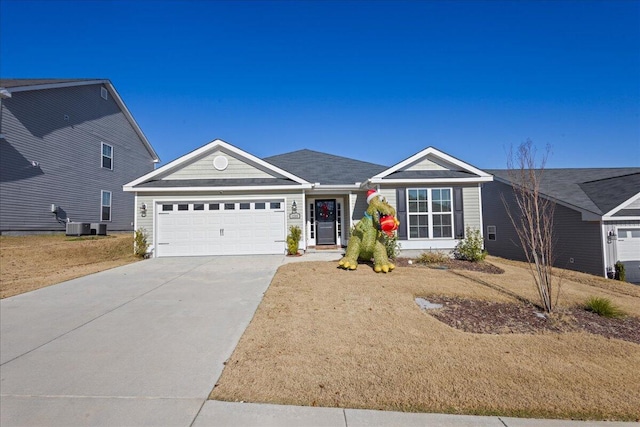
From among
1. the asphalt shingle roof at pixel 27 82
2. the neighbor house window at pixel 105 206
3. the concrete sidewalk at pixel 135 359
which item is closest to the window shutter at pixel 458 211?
the concrete sidewalk at pixel 135 359

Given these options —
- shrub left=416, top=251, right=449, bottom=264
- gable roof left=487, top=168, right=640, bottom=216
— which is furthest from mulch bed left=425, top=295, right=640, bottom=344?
gable roof left=487, top=168, right=640, bottom=216

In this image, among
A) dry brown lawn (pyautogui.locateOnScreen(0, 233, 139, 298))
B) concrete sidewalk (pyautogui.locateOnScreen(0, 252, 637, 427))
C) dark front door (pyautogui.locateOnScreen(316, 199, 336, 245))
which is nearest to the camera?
concrete sidewalk (pyautogui.locateOnScreen(0, 252, 637, 427))

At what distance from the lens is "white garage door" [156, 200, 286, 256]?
12992 millimetres

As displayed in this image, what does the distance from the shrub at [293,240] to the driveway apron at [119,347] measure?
12.9ft

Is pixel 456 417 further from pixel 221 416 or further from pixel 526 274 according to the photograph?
pixel 526 274

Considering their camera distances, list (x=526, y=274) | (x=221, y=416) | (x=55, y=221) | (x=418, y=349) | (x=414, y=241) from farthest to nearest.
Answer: (x=55, y=221), (x=414, y=241), (x=526, y=274), (x=418, y=349), (x=221, y=416)

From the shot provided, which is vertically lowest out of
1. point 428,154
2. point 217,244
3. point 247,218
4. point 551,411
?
point 551,411

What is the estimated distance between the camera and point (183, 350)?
14.9ft

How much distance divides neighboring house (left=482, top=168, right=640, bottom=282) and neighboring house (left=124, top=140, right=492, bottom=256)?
105 inches

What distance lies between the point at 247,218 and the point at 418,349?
981 cm

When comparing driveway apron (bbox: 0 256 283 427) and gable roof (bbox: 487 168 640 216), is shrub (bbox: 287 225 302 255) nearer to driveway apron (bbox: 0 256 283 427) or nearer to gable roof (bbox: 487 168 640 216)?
driveway apron (bbox: 0 256 283 427)

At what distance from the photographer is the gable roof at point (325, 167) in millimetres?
15195

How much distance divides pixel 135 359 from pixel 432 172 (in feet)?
38.2

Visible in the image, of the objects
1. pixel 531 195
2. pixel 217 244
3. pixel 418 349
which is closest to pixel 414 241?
pixel 531 195
